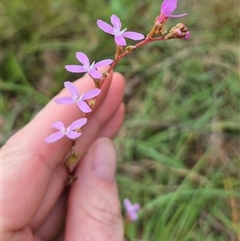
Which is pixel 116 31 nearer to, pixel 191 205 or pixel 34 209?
pixel 34 209

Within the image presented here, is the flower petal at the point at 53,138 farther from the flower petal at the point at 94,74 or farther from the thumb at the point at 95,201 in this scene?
the thumb at the point at 95,201

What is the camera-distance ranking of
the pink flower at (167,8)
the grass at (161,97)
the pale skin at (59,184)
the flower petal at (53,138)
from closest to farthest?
1. the pink flower at (167,8)
2. the flower petal at (53,138)
3. the pale skin at (59,184)
4. the grass at (161,97)

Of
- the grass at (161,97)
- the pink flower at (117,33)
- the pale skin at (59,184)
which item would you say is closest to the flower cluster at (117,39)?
the pink flower at (117,33)

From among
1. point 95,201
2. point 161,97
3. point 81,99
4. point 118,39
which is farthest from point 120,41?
point 161,97

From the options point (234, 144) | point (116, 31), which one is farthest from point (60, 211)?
point (234, 144)

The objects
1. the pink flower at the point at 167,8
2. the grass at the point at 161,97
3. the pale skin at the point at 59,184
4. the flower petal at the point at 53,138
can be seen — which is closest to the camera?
the pink flower at the point at 167,8

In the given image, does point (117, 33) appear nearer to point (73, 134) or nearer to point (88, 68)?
point (88, 68)
